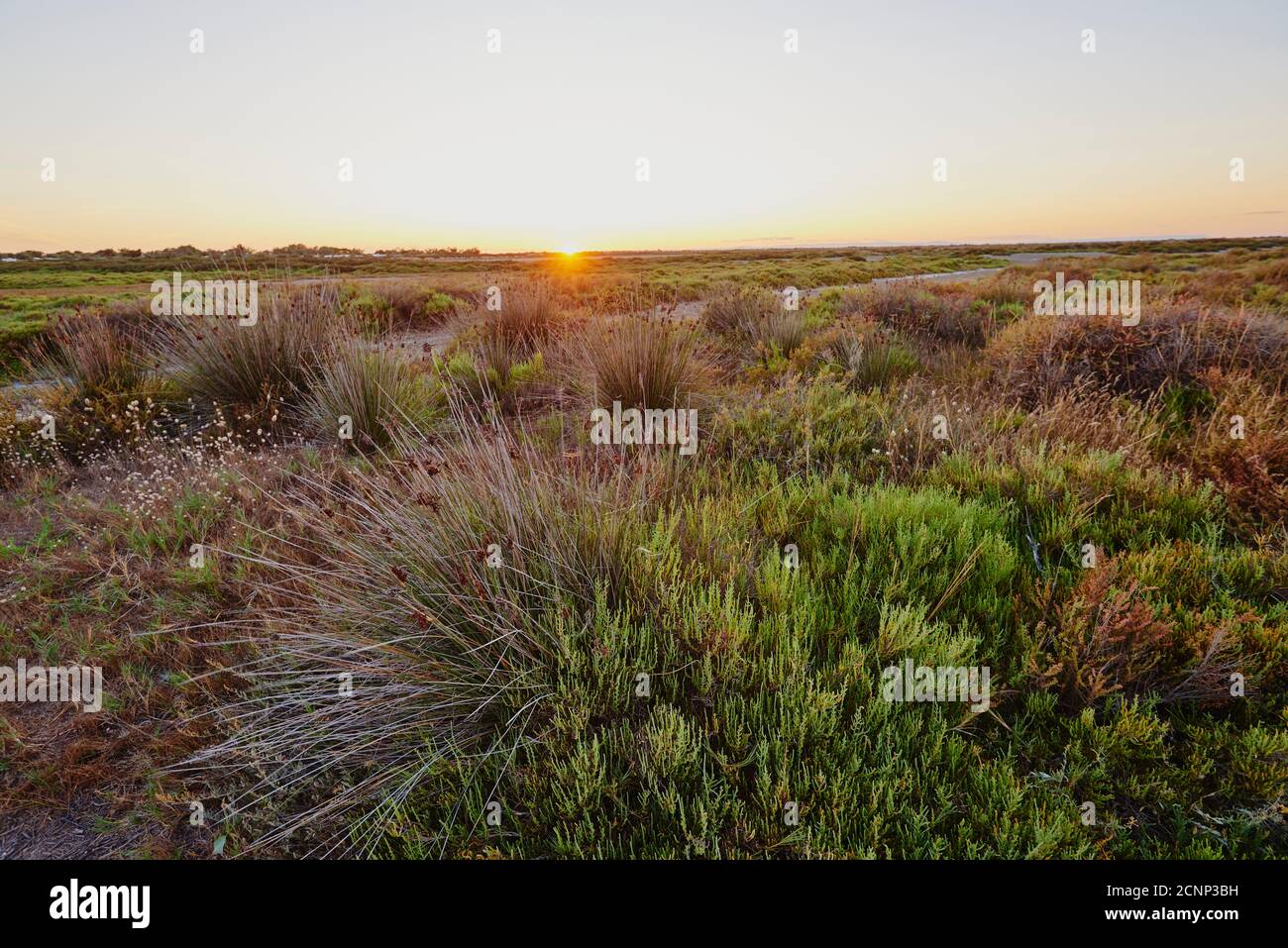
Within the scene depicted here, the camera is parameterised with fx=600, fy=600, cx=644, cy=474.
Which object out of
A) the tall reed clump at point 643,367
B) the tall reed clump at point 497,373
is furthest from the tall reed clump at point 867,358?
the tall reed clump at point 497,373

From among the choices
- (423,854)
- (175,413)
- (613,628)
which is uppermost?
(175,413)

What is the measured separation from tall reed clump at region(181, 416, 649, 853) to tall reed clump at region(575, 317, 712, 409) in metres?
2.69

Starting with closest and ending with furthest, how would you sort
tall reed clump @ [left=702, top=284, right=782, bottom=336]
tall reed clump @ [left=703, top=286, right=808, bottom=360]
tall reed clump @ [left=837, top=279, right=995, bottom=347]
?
tall reed clump @ [left=703, top=286, right=808, bottom=360] < tall reed clump @ [left=702, top=284, right=782, bottom=336] < tall reed clump @ [left=837, top=279, right=995, bottom=347]

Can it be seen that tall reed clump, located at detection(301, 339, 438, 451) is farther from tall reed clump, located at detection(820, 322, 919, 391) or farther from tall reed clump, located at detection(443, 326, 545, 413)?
tall reed clump, located at detection(820, 322, 919, 391)

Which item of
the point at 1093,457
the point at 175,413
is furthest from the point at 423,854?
the point at 175,413

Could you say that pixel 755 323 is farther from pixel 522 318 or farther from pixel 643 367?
pixel 643 367

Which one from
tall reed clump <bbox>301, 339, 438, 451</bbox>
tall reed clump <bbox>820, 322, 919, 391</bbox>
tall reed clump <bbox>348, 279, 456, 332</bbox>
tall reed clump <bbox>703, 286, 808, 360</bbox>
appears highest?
tall reed clump <bbox>348, 279, 456, 332</bbox>

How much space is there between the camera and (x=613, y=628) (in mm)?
2262

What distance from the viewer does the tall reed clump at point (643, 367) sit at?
5660mm

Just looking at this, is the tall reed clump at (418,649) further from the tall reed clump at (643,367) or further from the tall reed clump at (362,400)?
the tall reed clump at (643,367)

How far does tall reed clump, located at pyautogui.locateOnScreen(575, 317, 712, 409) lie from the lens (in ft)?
18.6

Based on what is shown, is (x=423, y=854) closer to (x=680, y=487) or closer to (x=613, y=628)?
(x=613, y=628)

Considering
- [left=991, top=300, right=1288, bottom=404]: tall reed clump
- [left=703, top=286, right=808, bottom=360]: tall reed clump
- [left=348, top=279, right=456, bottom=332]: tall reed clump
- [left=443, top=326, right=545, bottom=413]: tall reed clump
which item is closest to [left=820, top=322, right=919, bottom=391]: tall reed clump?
[left=703, top=286, right=808, bottom=360]: tall reed clump
